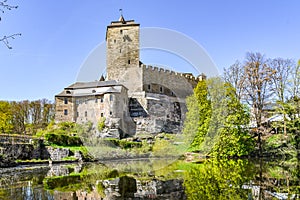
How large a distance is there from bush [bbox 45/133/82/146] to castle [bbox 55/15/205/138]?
5649 millimetres

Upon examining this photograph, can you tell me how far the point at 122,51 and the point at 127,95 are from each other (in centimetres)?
724

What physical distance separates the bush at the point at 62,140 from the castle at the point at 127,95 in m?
5.65

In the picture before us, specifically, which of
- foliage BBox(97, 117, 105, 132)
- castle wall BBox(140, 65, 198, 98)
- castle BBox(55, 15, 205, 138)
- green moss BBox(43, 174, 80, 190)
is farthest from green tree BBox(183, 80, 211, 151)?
castle wall BBox(140, 65, 198, 98)

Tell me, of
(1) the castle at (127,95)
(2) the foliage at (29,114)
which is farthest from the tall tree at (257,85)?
(2) the foliage at (29,114)

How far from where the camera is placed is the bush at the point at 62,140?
2092cm

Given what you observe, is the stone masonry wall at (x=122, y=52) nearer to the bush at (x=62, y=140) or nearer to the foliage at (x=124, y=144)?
the foliage at (x=124, y=144)

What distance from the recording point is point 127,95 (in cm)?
3262

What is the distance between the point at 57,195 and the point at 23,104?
33720 mm

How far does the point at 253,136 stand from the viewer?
20625mm

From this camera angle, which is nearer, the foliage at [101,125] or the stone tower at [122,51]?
the foliage at [101,125]

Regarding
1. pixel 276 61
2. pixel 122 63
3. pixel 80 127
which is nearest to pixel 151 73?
pixel 122 63

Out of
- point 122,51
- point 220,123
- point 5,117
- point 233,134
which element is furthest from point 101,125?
point 233,134

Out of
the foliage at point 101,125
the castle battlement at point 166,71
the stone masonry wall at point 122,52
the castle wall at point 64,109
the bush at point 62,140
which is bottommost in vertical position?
the bush at point 62,140

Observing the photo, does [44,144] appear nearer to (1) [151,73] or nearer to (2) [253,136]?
(2) [253,136]
